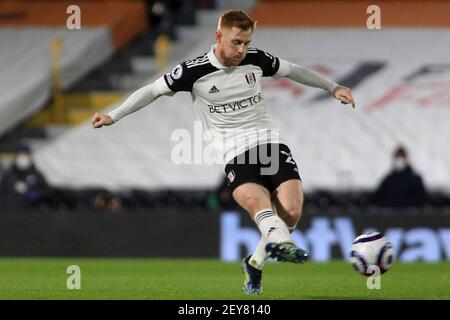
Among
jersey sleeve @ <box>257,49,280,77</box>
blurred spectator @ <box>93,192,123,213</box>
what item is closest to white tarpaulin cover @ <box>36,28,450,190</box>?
blurred spectator @ <box>93,192,123,213</box>

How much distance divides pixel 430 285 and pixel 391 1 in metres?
14.2

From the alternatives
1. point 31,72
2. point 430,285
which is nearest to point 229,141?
point 430,285

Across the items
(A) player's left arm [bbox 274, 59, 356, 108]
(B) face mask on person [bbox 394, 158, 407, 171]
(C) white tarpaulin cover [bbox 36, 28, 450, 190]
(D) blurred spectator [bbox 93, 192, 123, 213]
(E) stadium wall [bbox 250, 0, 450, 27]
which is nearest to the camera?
(A) player's left arm [bbox 274, 59, 356, 108]

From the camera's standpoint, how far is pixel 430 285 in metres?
11.5

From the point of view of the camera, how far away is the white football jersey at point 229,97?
1005 centimetres

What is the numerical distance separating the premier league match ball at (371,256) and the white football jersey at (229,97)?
3.63 ft

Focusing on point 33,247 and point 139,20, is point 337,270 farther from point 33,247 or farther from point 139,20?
point 139,20

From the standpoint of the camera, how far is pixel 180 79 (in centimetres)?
1007

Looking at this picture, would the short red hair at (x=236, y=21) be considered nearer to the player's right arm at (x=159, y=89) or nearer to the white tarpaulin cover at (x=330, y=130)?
the player's right arm at (x=159, y=89)

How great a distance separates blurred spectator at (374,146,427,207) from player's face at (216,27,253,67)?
9305 mm

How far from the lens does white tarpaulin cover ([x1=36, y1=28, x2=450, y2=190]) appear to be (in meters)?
21.8

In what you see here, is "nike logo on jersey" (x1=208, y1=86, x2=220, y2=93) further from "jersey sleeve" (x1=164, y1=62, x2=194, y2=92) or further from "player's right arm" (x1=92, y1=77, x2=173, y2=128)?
"player's right arm" (x1=92, y1=77, x2=173, y2=128)

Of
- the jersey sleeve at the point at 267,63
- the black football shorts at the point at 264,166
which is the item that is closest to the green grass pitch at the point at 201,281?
the black football shorts at the point at 264,166
